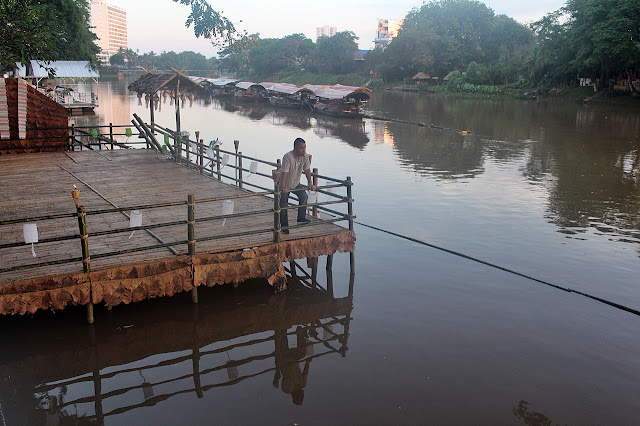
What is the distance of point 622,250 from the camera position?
10789mm

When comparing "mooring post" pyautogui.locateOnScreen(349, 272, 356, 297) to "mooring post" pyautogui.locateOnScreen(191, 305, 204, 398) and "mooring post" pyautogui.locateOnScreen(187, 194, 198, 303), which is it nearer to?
"mooring post" pyautogui.locateOnScreen(191, 305, 204, 398)

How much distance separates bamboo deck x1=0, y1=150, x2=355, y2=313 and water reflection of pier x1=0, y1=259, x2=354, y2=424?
0.58 meters

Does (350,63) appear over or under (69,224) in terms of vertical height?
over

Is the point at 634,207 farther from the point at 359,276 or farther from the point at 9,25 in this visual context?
the point at 9,25

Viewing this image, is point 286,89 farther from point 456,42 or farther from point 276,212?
point 276,212

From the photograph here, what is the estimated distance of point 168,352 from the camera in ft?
22.1

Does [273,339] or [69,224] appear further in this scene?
[69,224]

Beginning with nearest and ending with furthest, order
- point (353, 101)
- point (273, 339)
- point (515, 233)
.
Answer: point (273, 339) → point (515, 233) → point (353, 101)

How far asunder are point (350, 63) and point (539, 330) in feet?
289

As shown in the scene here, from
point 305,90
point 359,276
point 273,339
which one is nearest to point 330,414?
point 273,339

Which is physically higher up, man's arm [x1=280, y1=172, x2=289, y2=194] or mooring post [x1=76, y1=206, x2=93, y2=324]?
man's arm [x1=280, y1=172, x2=289, y2=194]

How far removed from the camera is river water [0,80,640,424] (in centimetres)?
573

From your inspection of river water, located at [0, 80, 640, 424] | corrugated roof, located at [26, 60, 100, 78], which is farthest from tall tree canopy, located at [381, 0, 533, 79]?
river water, located at [0, 80, 640, 424]

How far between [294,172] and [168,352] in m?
3.21
